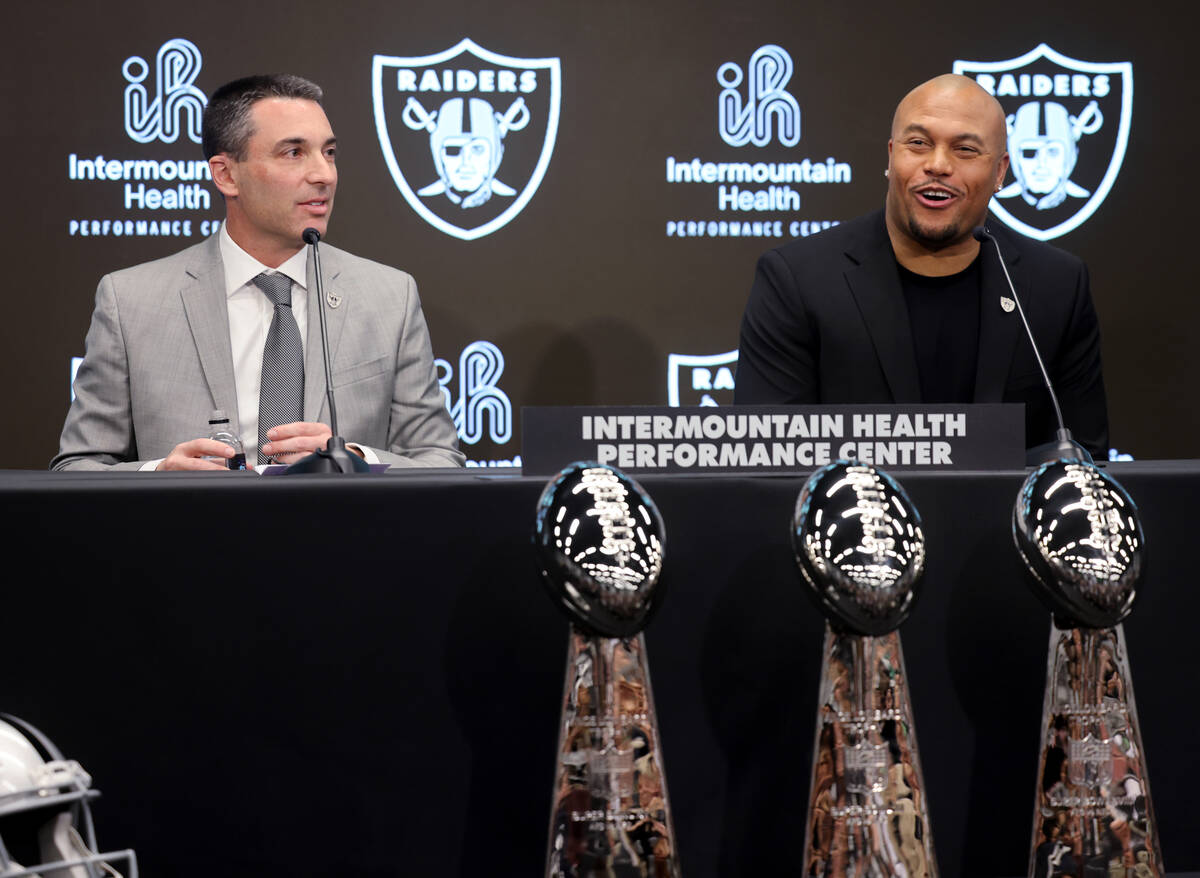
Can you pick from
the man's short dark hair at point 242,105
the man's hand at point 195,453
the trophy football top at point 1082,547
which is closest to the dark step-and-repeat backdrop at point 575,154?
the man's short dark hair at point 242,105

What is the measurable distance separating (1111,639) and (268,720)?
645 millimetres

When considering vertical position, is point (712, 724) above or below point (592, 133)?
below

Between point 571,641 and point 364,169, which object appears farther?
point 364,169

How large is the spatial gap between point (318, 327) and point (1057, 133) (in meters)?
2.04

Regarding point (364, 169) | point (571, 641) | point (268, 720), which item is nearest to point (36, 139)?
point (364, 169)

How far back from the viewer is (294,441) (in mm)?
1803

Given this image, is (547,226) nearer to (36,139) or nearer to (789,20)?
(789,20)

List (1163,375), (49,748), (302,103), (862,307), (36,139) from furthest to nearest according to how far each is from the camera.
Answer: (1163,375) < (36,139) < (302,103) < (862,307) < (49,748)

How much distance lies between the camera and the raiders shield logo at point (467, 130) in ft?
10.6

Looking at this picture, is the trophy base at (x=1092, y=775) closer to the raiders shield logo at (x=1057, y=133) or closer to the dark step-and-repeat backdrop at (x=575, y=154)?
the dark step-and-repeat backdrop at (x=575, y=154)

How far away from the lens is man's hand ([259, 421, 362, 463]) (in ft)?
5.93

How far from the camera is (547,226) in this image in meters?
3.27

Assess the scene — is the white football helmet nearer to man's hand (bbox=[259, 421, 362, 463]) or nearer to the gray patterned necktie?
man's hand (bbox=[259, 421, 362, 463])

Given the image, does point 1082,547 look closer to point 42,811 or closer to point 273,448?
point 42,811
